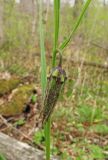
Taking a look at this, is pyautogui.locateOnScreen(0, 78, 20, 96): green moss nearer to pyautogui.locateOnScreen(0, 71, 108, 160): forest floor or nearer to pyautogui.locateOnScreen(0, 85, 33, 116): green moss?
pyautogui.locateOnScreen(0, 71, 108, 160): forest floor

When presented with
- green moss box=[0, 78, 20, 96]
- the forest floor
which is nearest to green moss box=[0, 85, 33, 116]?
the forest floor

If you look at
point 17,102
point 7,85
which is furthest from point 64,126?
point 7,85

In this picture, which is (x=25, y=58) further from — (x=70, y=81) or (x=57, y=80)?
(x=57, y=80)

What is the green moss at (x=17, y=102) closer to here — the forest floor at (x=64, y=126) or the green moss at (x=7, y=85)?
the forest floor at (x=64, y=126)

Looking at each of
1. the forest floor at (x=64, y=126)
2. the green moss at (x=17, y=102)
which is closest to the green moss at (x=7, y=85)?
the forest floor at (x=64, y=126)

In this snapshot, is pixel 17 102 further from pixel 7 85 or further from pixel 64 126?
pixel 64 126
